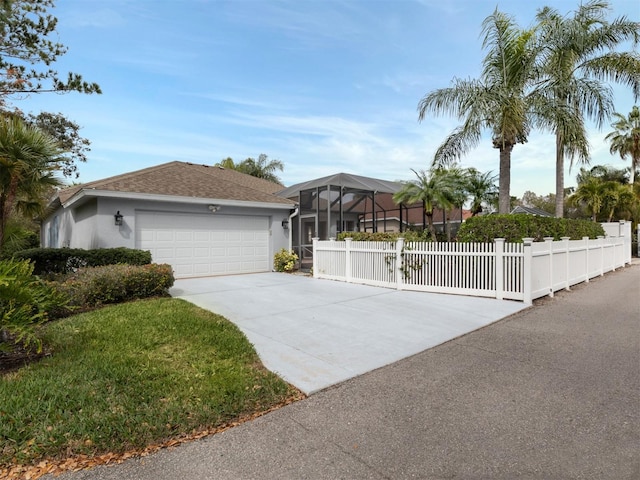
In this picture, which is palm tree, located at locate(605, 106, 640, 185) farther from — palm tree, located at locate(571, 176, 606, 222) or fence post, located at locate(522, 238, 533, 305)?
fence post, located at locate(522, 238, 533, 305)

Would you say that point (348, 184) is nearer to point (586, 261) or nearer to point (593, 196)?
point (586, 261)

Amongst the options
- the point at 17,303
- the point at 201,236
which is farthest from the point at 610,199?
the point at 17,303

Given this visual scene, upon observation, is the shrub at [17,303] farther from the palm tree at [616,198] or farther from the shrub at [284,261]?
the palm tree at [616,198]

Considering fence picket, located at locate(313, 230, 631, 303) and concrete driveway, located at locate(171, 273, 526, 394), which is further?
fence picket, located at locate(313, 230, 631, 303)

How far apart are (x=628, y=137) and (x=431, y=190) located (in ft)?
82.5

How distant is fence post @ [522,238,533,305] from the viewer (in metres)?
7.44

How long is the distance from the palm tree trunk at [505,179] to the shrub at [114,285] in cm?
968

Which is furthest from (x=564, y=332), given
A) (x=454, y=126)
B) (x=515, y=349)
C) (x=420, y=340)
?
(x=454, y=126)

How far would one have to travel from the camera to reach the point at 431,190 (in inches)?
515

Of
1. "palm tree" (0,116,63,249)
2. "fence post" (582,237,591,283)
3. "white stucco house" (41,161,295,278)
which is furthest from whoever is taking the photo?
"fence post" (582,237,591,283)

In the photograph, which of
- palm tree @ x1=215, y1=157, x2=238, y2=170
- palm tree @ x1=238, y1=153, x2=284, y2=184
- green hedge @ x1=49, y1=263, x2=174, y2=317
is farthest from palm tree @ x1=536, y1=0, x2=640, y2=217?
palm tree @ x1=215, y1=157, x2=238, y2=170

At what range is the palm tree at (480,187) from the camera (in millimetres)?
19141

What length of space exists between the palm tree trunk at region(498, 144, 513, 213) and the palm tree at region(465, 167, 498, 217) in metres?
8.46

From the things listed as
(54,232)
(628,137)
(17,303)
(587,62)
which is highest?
(628,137)
